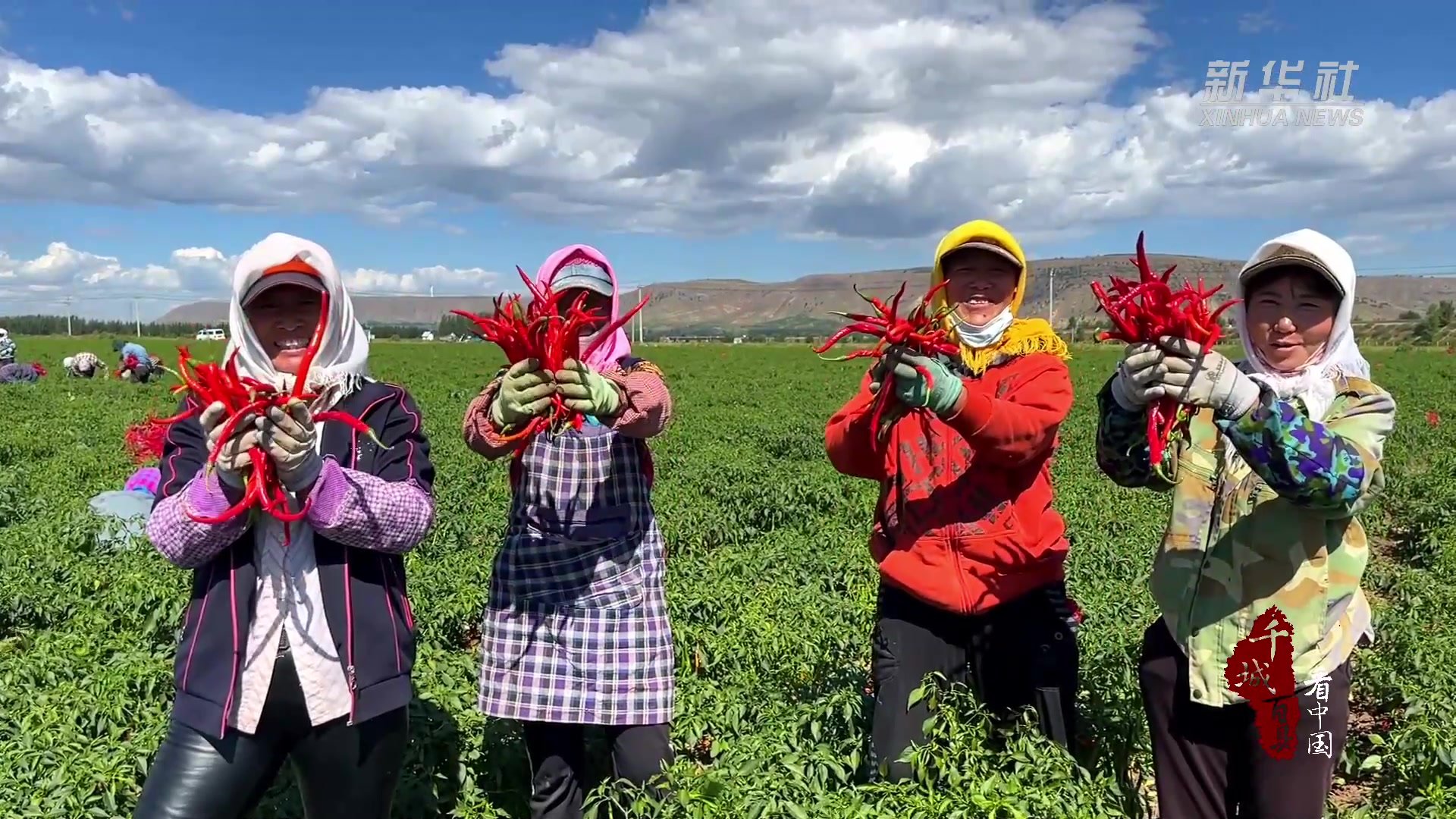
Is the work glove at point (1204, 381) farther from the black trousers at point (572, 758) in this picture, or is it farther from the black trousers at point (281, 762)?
the black trousers at point (281, 762)

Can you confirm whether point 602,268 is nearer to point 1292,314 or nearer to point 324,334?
point 324,334

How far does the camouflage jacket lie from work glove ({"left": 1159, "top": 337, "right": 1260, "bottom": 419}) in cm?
7

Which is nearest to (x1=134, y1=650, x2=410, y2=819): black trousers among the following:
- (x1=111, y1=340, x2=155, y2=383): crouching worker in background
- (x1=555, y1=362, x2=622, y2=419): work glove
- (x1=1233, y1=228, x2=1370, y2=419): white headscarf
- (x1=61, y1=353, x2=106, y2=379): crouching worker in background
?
(x1=555, y1=362, x2=622, y2=419): work glove

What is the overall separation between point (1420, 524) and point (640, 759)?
28.1 ft

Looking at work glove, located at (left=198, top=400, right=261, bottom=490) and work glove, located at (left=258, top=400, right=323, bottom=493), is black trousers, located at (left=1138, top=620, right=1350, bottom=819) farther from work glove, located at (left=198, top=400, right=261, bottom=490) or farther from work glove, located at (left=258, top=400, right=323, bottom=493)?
work glove, located at (left=198, top=400, right=261, bottom=490)

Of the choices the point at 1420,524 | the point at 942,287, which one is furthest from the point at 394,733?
the point at 1420,524

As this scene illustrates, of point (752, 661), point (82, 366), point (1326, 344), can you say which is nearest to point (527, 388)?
point (1326, 344)

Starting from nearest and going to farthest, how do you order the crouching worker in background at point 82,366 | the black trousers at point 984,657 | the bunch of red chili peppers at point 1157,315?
the bunch of red chili peppers at point 1157,315, the black trousers at point 984,657, the crouching worker in background at point 82,366

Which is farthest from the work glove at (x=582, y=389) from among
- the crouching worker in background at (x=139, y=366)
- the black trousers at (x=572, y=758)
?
the crouching worker in background at (x=139, y=366)

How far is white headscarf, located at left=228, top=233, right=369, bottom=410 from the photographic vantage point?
229 centimetres

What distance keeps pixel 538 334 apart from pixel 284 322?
62 cm

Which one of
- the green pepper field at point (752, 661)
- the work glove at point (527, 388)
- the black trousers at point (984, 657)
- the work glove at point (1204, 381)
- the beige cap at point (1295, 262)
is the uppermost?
the beige cap at point (1295, 262)

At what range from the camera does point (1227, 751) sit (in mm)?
2533

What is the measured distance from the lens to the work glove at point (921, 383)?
2.33 m
